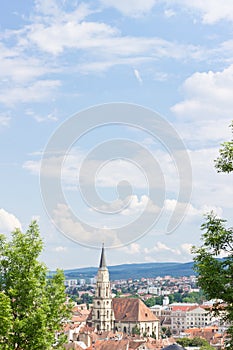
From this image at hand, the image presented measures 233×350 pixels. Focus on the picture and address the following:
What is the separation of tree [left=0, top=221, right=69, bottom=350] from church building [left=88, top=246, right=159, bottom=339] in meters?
73.8

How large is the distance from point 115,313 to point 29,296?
274 feet

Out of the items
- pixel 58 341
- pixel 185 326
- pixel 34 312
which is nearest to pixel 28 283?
pixel 34 312

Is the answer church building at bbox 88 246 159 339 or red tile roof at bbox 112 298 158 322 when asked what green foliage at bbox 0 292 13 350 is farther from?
red tile roof at bbox 112 298 158 322

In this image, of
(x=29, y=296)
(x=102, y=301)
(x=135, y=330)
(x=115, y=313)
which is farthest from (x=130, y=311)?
(x=29, y=296)

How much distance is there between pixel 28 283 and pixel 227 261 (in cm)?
470

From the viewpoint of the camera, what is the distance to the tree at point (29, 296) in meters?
13.7

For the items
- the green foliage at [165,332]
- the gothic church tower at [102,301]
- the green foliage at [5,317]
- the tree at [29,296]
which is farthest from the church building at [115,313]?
the green foliage at [5,317]

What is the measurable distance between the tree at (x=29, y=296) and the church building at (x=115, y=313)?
73.8 m

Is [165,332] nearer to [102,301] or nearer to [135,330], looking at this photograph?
[135,330]

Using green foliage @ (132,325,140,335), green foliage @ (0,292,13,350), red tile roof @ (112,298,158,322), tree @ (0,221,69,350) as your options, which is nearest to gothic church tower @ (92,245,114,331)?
green foliage @ (132,325,140,335)

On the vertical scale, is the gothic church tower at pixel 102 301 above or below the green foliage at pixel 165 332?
above

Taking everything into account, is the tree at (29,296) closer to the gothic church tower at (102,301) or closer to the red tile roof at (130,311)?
the gothic church tower at (102,301)

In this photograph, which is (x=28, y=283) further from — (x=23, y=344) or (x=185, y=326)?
(x=185, y=326)

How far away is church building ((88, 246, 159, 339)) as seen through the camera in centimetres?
8869
